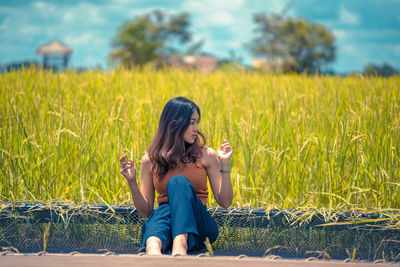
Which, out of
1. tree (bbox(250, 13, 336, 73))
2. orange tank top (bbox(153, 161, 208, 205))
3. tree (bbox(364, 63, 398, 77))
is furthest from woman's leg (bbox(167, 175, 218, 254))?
tree (bbox(250, 13, 336, 73))

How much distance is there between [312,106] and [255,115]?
24.4 inches

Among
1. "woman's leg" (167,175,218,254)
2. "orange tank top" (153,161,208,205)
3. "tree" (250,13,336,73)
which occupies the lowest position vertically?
"woman's leg" (167,175,218,254)

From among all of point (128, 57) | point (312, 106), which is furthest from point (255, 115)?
point (128, 57)

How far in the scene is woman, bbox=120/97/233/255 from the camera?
6.77ft

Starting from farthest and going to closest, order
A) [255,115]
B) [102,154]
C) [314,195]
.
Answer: [255,115], [102,154], [314,195]

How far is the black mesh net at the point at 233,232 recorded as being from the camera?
2.35m

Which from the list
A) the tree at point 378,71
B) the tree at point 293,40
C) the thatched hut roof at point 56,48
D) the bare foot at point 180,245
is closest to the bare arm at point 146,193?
the bare foot at point 180,245

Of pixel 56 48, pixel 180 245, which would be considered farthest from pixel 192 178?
pixel 56 48

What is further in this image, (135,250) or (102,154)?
(102,154)

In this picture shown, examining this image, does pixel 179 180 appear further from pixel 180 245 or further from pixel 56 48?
pixel 56 48

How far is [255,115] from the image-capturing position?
350cm

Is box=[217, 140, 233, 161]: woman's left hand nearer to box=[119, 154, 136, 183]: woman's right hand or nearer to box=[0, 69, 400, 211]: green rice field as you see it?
box=[119, 154, 136, 183]: woman's right hand

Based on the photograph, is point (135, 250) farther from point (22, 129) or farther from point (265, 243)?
point (22, 129)

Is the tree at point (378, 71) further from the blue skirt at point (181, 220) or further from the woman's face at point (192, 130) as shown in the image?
the blue skirt at point (181, 220)
